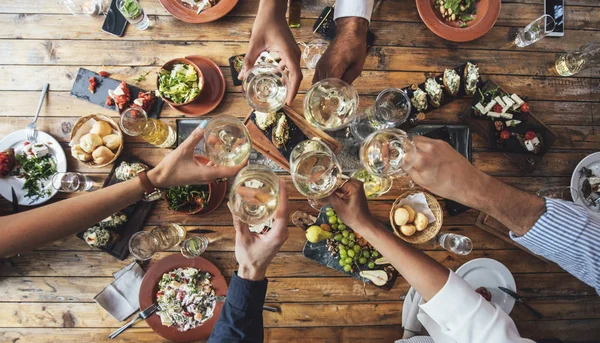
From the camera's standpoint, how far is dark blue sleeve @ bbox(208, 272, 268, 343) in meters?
1.62

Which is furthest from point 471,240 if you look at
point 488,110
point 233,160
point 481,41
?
point 233,160

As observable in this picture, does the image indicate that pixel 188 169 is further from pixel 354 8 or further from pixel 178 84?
pixel 354 8

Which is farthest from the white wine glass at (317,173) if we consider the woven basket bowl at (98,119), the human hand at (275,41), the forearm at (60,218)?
the woven basket bowl at (98,119)

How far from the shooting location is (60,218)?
1828 mm

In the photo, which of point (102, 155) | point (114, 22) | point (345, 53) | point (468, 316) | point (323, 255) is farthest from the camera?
point (114, 22)

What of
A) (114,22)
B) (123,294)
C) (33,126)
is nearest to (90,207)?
(123,294)

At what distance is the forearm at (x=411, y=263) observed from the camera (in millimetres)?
1673

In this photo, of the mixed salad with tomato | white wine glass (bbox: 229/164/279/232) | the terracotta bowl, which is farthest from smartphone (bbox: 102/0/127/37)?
the mixed salad with tomato

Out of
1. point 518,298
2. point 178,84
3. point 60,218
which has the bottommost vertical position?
point 518,298

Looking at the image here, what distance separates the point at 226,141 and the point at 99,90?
115 centimetres

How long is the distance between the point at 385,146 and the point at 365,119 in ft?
1.46

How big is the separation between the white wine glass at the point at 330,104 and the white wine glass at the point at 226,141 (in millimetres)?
409

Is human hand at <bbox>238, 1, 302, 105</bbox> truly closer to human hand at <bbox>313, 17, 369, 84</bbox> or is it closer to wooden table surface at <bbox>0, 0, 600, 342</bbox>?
human hand at <bbox>313, 17, 369, 84</bbox>

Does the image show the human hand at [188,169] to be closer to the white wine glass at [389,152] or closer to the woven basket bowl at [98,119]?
the woven basket bowl at [98,119]
